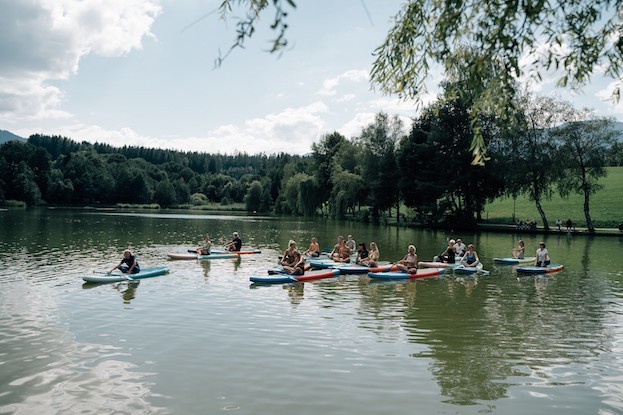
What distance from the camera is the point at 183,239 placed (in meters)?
38.5

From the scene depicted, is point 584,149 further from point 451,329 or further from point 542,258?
point 451,329

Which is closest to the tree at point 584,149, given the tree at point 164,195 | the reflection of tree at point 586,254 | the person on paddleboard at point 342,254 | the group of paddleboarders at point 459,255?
the reflection of tree at point 586,254

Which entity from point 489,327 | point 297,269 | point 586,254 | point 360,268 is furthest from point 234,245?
point 586,254

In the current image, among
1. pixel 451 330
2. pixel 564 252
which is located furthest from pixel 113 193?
pixel 451 330

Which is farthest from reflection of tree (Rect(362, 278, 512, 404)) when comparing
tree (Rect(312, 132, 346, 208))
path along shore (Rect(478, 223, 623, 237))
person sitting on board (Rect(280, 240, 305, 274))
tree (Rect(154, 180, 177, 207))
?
tree (Rect(154, 180, 177, 207))

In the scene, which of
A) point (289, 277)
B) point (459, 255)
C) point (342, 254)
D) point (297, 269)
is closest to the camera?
point (289, 277)

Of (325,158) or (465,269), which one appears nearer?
(465,269)

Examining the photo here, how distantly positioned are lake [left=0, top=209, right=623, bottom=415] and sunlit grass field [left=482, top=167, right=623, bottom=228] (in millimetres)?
37595

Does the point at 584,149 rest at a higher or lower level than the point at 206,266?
higher

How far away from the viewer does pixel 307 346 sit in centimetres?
1070

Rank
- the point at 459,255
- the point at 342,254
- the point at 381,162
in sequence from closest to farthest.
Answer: the point at 342,254, the point at 459,255, the point at 381,162

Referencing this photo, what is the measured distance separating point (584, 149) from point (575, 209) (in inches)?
532

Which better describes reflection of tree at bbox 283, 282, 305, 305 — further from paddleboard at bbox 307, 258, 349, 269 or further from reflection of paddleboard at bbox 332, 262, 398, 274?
paddleboard at bbox 307, 258, 349, 269

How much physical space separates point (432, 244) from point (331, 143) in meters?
57.1
